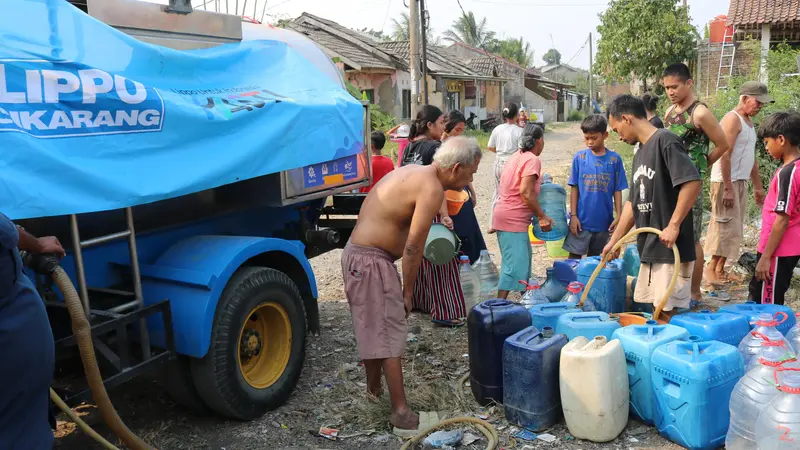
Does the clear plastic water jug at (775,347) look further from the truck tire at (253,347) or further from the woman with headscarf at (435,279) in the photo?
the truck tire at (253,347)

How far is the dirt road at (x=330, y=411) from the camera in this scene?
12.6ft

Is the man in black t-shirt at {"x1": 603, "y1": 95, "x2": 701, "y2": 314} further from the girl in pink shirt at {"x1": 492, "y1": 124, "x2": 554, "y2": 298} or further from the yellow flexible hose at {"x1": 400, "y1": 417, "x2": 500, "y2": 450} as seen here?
the yellow flexible hose at {"x1": 400, "y1": 417, "x2": 500, "y2": 450}

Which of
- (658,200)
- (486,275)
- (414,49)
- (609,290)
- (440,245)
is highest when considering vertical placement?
(414,49)

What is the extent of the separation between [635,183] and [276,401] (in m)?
2.86

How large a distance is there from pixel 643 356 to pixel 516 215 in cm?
228

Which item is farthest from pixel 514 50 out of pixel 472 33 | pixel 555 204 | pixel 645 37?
pixel 555 204

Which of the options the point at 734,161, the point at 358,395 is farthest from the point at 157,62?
the point at 734,161

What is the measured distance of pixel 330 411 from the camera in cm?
428

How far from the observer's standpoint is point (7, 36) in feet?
9.71

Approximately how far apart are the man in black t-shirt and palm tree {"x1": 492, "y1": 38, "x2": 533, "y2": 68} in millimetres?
60424

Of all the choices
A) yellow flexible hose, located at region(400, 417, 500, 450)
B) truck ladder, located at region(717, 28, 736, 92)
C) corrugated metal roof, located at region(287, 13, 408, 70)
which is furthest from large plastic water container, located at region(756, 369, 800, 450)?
truck ladder, located at region(717, 28, 736, 92)

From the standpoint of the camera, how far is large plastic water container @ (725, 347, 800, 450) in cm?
326

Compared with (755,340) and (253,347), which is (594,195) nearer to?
(755,340)

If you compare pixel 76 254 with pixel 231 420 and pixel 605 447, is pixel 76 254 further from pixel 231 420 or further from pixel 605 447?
pixel 605 447
